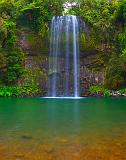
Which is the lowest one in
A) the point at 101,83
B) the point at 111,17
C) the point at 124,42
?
the point at 101,83

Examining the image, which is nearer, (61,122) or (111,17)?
(61,122)

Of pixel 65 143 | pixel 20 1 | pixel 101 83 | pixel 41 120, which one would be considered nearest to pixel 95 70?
pixel 101 83

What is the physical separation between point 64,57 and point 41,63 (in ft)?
7.11

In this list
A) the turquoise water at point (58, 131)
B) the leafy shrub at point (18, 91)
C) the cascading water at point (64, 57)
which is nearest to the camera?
the turquoise water at point (58, 131)

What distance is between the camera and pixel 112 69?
29094mm

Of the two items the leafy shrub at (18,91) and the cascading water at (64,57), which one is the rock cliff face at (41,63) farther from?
the leafy shrub at (18,91)

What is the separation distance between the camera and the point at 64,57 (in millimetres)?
31172

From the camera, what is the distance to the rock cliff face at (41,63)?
3030 cm

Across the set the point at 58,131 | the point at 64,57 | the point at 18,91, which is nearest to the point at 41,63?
the point at 64,57

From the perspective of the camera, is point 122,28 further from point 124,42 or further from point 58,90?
point 58,90

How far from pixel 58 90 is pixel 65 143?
21.8 metres

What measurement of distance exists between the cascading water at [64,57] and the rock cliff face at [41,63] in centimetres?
47

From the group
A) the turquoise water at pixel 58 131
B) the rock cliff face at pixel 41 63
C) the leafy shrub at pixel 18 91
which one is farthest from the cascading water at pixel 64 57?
the turquoise water at pixel 58 131

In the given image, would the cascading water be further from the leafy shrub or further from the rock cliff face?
the leafy shrub
